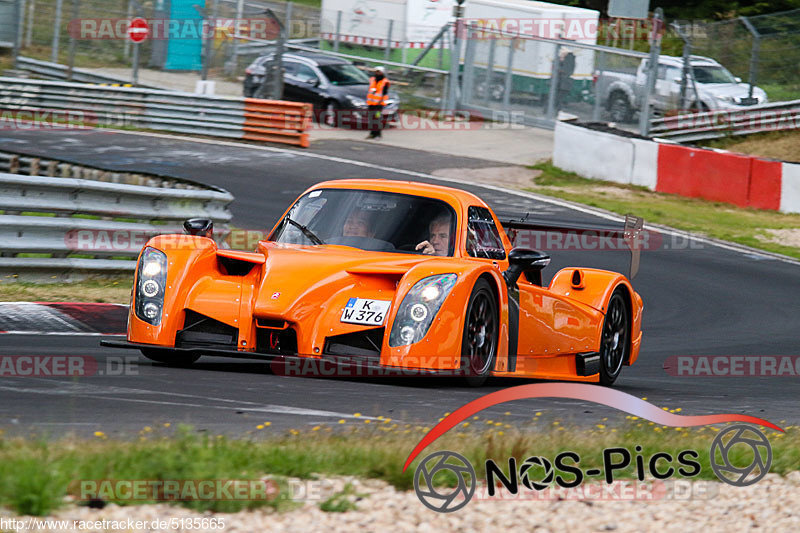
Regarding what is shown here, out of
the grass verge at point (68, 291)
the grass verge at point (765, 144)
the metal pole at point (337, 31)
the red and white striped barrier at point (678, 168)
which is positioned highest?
the metal pole at point (337, 31)

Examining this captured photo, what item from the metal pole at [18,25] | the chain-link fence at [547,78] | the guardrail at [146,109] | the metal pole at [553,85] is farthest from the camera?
the metal pole at [18,25]

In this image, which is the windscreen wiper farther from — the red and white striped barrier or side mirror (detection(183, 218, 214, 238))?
the red and white striped barrier

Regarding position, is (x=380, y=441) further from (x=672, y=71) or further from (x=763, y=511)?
(x=672, y=71)

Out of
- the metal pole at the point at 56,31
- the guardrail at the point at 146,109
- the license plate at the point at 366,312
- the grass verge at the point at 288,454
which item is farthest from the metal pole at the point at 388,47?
the grass verge at the point at 288,454

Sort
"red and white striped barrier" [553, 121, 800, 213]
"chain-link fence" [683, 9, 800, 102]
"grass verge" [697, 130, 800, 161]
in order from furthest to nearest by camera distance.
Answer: "chain-link fence" [683, 9, 800, 102]
"grass verge" [697, 130, 800, 161]
"red and white striped barrier" [553, 121, 800, 213]

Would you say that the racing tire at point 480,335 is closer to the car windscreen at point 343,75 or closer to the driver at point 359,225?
the driver at point 359,225

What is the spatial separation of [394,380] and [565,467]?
8.45 ft

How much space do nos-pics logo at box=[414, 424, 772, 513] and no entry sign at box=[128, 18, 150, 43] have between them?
2483 centimetres

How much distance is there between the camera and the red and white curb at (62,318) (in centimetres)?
912

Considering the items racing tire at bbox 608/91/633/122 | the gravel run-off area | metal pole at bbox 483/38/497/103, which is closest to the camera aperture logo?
the gravel run-off area

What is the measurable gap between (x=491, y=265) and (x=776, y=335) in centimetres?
563

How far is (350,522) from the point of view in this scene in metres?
4.27

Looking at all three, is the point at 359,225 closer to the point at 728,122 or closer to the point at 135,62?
the point at 728,122

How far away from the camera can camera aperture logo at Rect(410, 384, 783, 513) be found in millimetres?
4746
